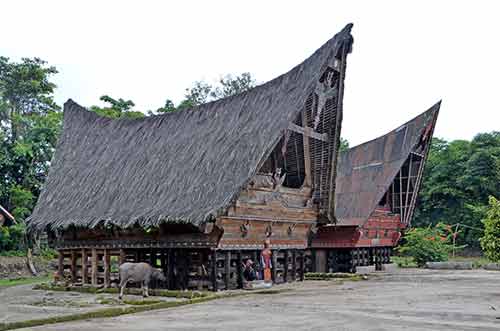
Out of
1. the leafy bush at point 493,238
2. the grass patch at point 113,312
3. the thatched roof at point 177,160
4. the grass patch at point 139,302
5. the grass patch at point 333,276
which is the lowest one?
the grass patch at point 333,276

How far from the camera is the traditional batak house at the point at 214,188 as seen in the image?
14000 millimetres

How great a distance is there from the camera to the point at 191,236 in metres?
14.2

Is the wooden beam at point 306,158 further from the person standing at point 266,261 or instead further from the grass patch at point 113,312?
the grass patch at point 113,312

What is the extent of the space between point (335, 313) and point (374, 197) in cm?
1227

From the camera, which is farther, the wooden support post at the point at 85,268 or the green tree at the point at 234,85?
the green tree at the point at 234,85

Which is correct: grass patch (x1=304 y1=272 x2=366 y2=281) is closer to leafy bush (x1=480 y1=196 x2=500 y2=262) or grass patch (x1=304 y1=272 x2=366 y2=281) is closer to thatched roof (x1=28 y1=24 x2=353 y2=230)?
thatched roof (x1=28 y1=24 x2=353 y2=230)

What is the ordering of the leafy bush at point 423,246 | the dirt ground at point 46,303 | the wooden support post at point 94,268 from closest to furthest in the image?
the dirt ground at point 46,303 → the wooden support post at point 94,268 → the leafy bush at point 423,246

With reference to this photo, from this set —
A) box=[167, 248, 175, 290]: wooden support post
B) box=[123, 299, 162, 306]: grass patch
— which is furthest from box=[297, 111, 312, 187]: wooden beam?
→ box=[123, 299, 162, 306]: grass patch

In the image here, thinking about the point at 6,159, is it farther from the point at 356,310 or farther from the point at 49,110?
the point at 356,310

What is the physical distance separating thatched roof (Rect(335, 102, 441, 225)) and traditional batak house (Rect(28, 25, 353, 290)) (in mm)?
3774

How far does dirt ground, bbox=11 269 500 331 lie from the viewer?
7.87 m

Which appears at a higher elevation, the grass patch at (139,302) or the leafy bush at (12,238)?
the leafy bush at (12,238)

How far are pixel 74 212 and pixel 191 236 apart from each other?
4331mm

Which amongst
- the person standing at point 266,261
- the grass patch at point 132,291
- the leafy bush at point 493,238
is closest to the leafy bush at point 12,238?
the grass patch at point 132,291
